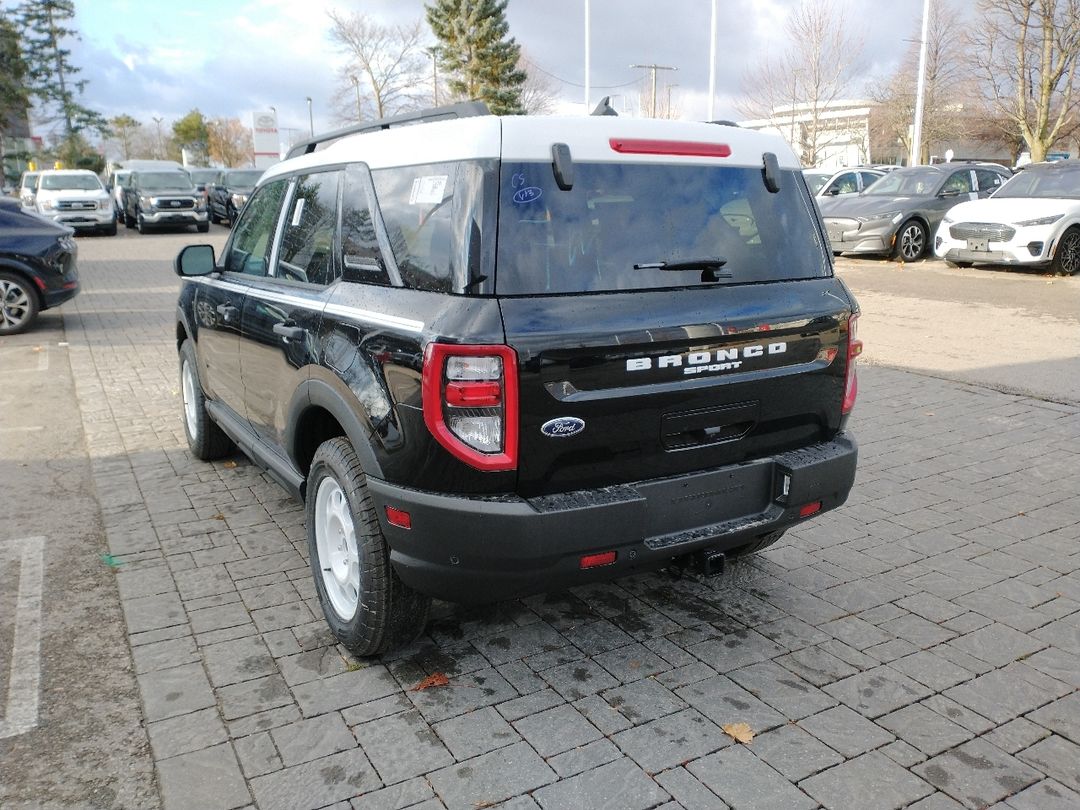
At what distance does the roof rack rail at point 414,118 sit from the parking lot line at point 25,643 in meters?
2.49

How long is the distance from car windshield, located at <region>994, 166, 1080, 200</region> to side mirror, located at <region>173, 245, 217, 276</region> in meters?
14.1

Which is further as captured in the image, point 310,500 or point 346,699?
point 310,500

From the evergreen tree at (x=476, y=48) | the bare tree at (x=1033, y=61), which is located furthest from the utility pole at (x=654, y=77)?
the bare tree at (x=1033, y=61)

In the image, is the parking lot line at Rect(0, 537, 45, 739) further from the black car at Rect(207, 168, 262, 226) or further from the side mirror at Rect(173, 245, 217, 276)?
the black car at Rect(207, 168, 262, 226)

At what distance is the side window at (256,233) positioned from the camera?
4.52m

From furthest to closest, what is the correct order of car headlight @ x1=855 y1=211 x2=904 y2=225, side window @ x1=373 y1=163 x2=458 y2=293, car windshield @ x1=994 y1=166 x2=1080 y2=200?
car headlight @ x1=855 y1=211 x2=904 y2=225 < car windshield @ x1=994 y1=166 x2=1080 y2=200 < side window @ x1=373 y1=163 x2=458 y2=293

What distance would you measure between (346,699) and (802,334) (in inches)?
84.8

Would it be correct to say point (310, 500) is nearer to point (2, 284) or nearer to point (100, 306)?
point (2, 284)

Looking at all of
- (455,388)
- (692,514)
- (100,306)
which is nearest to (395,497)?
(455,388)

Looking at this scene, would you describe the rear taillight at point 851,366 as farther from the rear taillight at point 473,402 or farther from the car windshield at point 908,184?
the car windshield at point 908,184

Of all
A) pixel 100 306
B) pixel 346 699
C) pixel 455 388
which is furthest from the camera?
pixel 100 306

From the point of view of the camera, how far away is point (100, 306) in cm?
1338

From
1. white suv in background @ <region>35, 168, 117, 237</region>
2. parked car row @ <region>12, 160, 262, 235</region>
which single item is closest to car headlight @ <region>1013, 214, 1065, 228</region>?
parked car row @ <region>12, 160, 262, 235</region>

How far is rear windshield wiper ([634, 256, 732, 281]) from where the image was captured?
10.4ft
